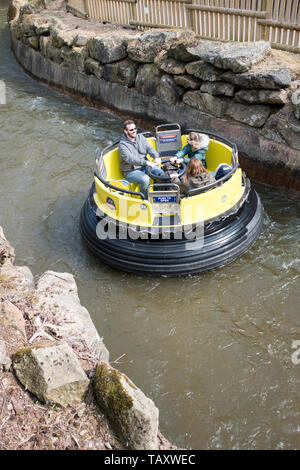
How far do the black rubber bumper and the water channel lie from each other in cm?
25

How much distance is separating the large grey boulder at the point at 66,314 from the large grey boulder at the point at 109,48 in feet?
23.9

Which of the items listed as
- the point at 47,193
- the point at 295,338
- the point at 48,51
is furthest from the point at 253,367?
the point at 48,51

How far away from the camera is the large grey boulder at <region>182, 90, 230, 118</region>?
9188 mm

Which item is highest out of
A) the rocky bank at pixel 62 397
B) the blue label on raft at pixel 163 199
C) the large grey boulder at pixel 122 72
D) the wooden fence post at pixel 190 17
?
the wooden fence post at pixel 190 17

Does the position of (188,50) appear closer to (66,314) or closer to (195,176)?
(195,176)

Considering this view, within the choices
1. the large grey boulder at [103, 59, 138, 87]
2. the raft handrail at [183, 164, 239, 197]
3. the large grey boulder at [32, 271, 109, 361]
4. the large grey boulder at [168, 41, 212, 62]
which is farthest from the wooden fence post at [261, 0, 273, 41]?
the large grey boulder at [32, 271, 109, 361]

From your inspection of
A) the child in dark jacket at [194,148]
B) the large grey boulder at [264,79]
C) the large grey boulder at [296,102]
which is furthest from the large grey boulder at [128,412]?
the large grey boulder at [264,79]

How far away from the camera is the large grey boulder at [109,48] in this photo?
1123cm

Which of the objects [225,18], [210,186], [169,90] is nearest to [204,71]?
[169,90]

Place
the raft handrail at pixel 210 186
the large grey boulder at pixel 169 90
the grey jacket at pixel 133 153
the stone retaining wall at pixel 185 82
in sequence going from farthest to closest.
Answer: the large grey boulder at pixel 169 90, the stone retaining wall at pixel 185 82, the grey jacket at pixel 133 153, the raft handrail at pixel 210 186

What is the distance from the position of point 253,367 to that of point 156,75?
7328 mm

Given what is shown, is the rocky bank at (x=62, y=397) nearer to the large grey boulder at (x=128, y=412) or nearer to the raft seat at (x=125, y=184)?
the large grey boulder at (x=128, y=412)

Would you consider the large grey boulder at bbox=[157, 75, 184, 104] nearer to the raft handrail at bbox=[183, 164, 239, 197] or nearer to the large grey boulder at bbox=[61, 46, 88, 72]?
the large grey boulder at bbox=[61, 46, 88, 72]

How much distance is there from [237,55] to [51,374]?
6.93 metres
